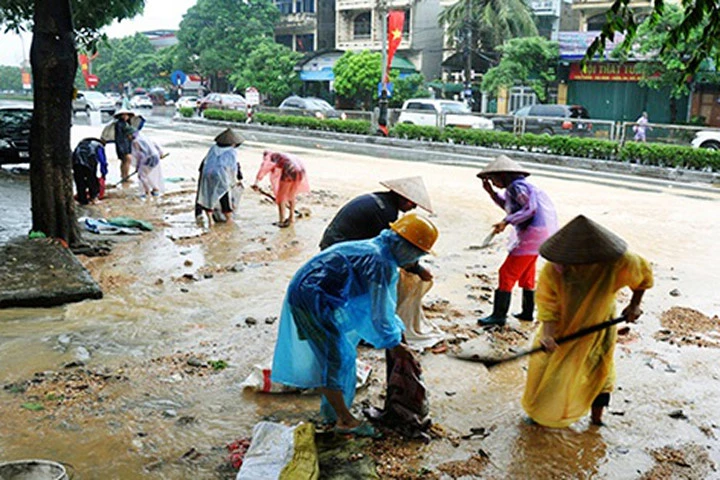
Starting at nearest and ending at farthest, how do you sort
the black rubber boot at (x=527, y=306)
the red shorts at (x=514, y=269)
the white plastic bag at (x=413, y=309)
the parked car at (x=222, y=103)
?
1. the white plastic bag at (x=413, y=309)
2. the red shorts at (x=514, y=269)
3. the black rubber boot at (x=527, y=306)
4. the parked car at (x=222, y=103)

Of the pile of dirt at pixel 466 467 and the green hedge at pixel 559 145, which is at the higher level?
the green hedge at pixel 559 145

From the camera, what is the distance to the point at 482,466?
407cm

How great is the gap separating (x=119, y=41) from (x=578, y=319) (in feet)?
222

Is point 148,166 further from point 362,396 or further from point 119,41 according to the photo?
point 119,41

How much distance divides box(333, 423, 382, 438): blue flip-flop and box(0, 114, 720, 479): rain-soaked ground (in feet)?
0.37

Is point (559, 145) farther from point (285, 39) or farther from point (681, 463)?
point (285, 39)

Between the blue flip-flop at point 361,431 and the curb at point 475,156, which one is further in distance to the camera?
the curb at point 475,156

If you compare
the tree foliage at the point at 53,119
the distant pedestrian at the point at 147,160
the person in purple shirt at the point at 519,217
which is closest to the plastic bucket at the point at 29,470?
the person in purple shirt at the point at 519,217

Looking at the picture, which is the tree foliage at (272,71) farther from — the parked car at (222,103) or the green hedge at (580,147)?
the green hedge at (580,147)

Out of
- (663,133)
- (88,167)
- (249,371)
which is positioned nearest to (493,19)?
(663,133)

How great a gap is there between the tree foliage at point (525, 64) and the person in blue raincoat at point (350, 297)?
28822 mm

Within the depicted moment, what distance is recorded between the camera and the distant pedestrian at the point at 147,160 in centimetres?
1280

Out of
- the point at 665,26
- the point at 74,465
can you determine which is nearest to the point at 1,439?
the point at 74,465

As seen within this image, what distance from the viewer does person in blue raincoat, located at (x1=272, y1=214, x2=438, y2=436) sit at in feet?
12.7
